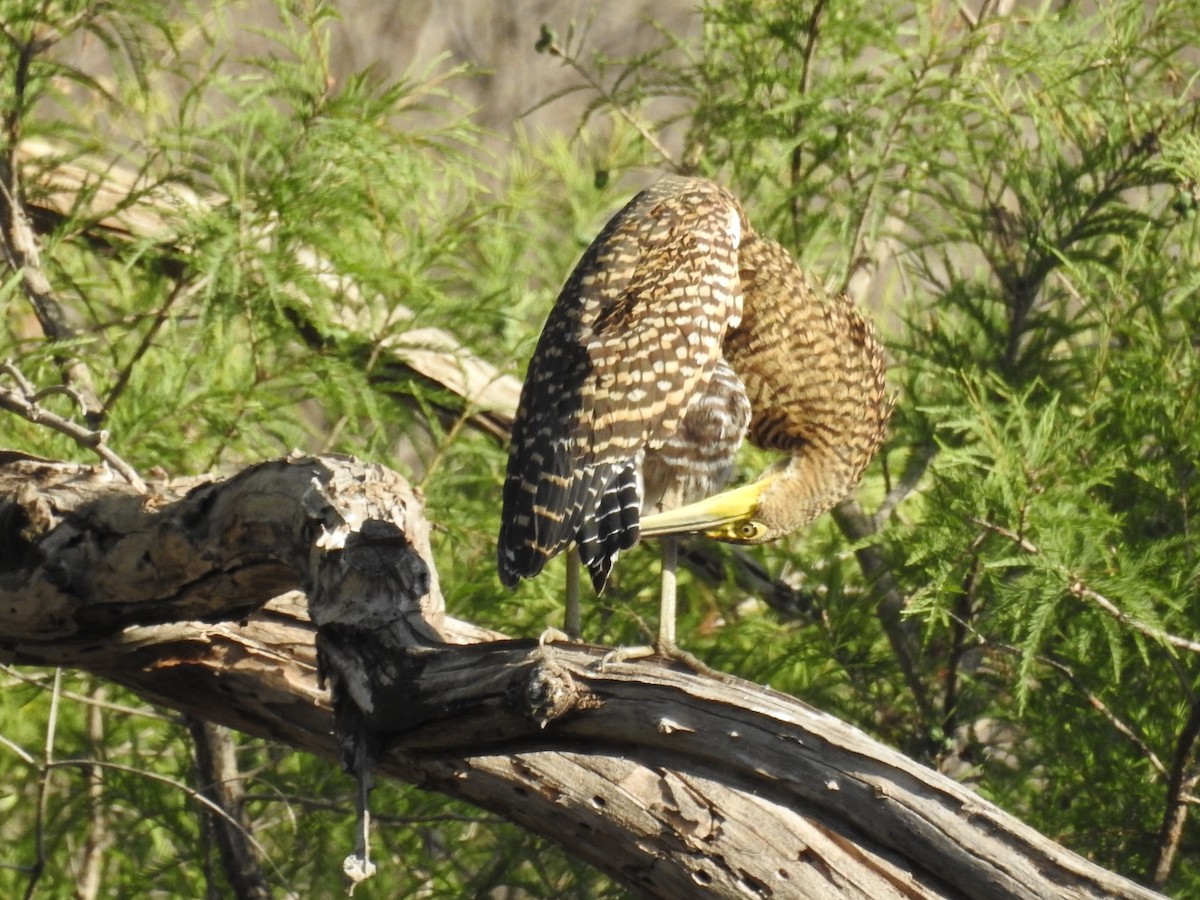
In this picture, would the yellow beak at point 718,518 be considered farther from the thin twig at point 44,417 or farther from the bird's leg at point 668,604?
the thin twig at point 44,417

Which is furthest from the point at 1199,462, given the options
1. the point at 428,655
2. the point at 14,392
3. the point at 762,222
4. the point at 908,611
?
the point at 14,392

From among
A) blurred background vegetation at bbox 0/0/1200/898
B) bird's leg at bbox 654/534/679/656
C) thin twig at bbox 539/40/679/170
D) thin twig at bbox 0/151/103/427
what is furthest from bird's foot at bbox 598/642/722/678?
thin twig at bbox 539/40/679/170

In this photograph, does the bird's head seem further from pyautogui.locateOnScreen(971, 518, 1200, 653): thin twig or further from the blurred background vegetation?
pyautogui.locateOnScreen(971, 518, 1200, 653): thin twig

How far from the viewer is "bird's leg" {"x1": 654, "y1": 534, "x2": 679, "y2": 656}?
398 cm

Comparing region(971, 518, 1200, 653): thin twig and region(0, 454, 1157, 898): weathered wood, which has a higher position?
region(971, 518, 1200, 653): thin twig

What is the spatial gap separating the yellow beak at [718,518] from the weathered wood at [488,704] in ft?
1.87

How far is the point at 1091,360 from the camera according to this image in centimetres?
494

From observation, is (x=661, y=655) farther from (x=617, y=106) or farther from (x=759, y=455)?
(x=617, y=106)

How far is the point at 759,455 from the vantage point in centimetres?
609

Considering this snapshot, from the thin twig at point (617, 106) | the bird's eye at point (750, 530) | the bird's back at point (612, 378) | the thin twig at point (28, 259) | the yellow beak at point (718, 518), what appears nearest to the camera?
the bird's back at point (612, 378)

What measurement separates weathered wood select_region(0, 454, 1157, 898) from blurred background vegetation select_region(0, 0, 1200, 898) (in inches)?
28.9

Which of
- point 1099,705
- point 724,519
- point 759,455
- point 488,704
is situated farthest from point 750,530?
point 759,455

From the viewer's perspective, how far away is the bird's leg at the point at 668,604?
398 cm

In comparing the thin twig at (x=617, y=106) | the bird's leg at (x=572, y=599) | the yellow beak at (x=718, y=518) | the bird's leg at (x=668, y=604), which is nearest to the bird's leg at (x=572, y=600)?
the bird's leg at (x=572, y=599)
